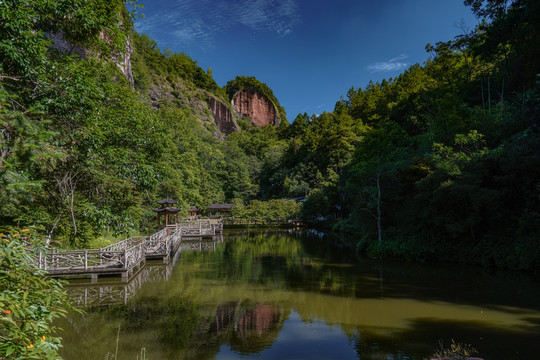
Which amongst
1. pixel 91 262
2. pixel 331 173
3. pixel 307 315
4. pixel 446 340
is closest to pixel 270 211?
pixel 331 173

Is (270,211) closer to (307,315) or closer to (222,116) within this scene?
(307,315)

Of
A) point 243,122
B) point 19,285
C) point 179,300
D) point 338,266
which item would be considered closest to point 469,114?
point 338,266

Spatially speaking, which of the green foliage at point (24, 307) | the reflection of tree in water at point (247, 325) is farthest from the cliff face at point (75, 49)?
the reflection of tree in water at point (247, 325)

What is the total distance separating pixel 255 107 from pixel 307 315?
10143 cm

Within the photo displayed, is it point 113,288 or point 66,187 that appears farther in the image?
point 113,288

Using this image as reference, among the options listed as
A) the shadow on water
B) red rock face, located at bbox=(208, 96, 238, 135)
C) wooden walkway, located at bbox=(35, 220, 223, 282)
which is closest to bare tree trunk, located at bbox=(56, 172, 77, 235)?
wooden walkway, located at bbox=(35, 220, 223, 282)

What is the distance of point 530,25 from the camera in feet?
39.2

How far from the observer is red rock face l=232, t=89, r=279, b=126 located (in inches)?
4031

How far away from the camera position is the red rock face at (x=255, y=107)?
102 meters

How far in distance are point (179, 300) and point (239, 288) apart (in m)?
2.46

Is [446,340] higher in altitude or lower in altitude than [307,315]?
higher

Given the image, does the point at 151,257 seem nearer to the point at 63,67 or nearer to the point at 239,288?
the point at 239,288

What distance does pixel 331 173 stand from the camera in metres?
39.1

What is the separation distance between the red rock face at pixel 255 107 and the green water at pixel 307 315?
92.4m
